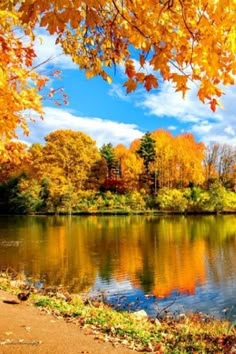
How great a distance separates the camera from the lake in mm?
15406

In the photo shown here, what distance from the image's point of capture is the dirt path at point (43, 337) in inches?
235

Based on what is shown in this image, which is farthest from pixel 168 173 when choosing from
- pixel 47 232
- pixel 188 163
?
pixel 47 232

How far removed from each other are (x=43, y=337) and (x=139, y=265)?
611 inches

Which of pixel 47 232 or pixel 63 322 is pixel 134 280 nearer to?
pixel 63 322

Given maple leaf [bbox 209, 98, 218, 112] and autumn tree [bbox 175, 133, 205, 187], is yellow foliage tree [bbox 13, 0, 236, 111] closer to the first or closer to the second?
maple leaf [bbox 209, 98, 218, 112]

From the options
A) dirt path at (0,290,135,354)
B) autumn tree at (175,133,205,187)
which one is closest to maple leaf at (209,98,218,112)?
dirt path at (0,290,135,354)

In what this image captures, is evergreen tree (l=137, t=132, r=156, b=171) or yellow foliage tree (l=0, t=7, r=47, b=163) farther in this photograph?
evergreen tree (l=137, t=132, r=156, b=171)

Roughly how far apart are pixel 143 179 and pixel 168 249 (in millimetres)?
→ 42052

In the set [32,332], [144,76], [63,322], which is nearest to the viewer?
[144,76]

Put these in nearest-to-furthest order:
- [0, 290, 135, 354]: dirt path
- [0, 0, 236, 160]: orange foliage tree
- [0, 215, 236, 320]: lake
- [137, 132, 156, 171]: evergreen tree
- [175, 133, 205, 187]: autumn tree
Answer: [0, 0, 236, 160]: orange foliage tree, [0, 290, 135, 354]: dirt path, [0, 215, 236, 320]: lake, [137, 132, 156, 171]: evergreen tree, [175, 133, 205, 187]: autumn tree

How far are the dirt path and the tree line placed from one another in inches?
2114

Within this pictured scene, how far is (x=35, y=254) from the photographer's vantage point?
25.2 m

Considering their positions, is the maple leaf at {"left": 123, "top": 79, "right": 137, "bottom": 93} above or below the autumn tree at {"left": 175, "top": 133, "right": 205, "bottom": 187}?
below

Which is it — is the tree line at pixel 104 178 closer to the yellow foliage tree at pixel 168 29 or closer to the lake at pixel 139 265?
the lake at pixel 139 265
